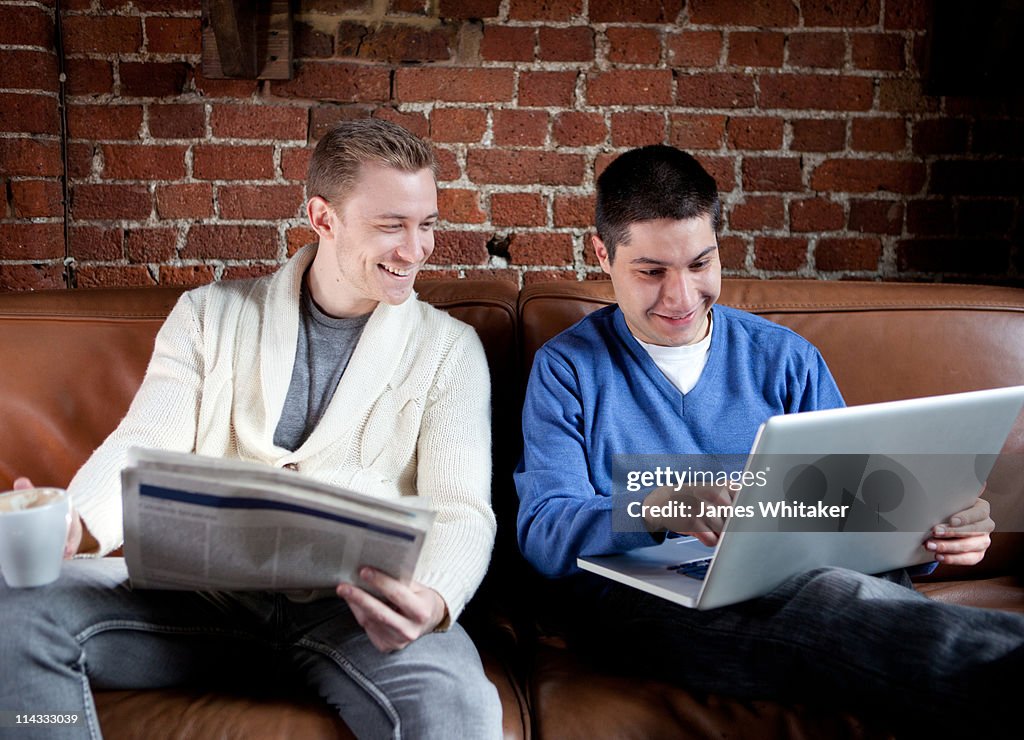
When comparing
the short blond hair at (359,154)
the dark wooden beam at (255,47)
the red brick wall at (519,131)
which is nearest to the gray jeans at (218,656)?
the short blond hair at (359,154)

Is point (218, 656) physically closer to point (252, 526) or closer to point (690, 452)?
point (252, 526)

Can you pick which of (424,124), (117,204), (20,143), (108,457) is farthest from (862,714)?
(20,143)

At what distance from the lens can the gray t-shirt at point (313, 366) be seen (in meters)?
1.47

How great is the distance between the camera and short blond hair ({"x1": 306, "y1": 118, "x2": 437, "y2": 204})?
1438 mm

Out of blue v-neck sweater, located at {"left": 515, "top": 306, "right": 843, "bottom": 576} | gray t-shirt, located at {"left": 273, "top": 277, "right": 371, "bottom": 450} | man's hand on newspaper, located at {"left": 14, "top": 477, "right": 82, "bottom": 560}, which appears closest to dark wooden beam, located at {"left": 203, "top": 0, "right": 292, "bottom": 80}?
gray t-shirt, located at {"left": 273, "top": 277, "right": 371, "bottom": 450}

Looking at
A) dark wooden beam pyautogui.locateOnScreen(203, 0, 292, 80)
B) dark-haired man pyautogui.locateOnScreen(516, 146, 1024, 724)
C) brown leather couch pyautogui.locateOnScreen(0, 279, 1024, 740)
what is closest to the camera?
dark-haired man pyautogui.locateOnScreen(516, 146, 1024, 724)

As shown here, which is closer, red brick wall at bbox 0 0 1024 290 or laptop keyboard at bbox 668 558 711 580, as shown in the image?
laptop keyboard at bbox 668 558 711 580

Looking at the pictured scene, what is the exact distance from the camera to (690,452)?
1.45 m

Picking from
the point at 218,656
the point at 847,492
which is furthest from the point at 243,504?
the point at 847,492

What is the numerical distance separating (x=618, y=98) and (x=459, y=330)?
77 centimetres

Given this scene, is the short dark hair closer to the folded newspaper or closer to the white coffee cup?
the folded newspaper

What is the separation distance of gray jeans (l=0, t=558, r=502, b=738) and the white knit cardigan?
25 centimetres

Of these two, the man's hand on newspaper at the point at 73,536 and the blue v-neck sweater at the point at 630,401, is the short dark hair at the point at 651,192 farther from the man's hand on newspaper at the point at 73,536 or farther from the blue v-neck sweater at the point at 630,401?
the man's hand on newspaper at the point at 73,536

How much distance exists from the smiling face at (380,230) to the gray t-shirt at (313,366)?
0.23 feet
